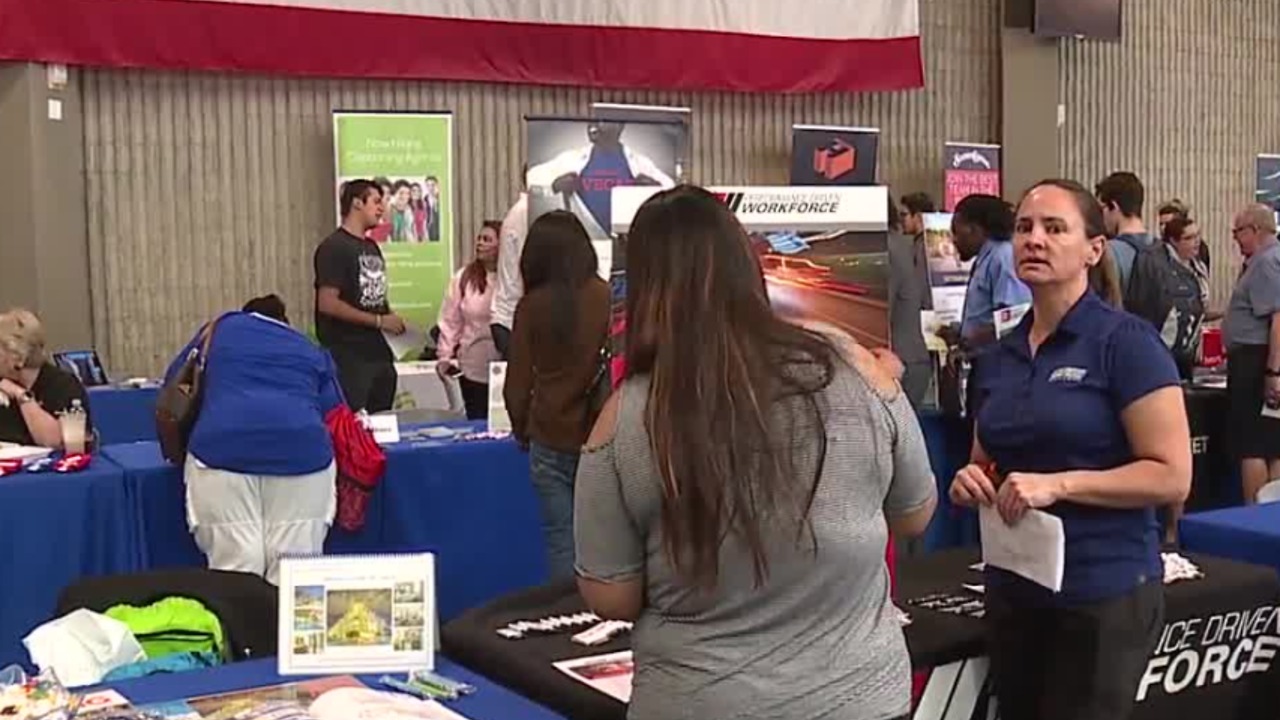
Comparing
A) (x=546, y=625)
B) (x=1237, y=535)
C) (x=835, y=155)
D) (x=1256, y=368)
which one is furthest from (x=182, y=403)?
(x=835, y=155)

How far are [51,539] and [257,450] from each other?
586mm

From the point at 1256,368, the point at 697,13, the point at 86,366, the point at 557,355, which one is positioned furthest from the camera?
the point at 697,13

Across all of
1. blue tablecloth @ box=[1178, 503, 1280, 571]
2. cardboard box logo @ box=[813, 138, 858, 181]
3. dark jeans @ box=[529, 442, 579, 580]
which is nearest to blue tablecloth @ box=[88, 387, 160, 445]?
dark jeans @ box=[529, 442, 579, 580]

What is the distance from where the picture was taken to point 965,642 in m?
2.60

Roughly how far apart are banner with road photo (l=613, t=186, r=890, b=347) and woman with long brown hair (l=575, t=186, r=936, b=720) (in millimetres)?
1036

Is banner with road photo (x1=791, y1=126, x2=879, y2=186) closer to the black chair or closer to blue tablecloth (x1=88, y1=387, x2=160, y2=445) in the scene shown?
blue tablecloth (x1=88, y1=387, x2=160, y2=445)

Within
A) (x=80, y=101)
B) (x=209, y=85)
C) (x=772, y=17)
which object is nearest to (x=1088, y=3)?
(x=772, y=17)

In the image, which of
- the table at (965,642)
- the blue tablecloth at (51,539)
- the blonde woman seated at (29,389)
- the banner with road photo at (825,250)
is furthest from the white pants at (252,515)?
the banner with road photo at (825,250)

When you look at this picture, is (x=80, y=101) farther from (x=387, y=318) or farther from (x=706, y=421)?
(x=706, y=421)

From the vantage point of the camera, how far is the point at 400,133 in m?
7.73

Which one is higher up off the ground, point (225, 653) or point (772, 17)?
point (772, 17)

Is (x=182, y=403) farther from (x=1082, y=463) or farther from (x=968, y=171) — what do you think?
(x=968, y=171)

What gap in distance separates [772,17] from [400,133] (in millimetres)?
2479

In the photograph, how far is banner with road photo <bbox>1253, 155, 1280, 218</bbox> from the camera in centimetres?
1190
